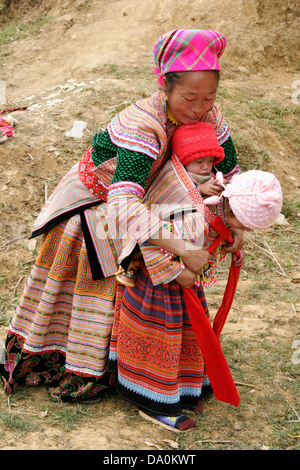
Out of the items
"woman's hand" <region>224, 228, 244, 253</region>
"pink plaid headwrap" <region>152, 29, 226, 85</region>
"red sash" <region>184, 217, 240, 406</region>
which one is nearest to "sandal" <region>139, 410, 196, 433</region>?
"red sash" <region>184, 217, 240, 406</region>

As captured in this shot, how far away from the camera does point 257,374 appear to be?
3.09 metres

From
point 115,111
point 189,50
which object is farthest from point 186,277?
point 115,111

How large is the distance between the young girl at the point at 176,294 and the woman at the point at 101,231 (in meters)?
0.08

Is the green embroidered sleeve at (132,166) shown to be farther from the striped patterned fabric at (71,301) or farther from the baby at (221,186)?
the striped patterned fabric at (71,301)

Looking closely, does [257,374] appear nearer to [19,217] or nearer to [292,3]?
[19,217]

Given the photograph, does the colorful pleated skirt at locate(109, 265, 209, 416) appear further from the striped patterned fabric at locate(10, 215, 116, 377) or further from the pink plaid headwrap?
the pink plaid headwrap

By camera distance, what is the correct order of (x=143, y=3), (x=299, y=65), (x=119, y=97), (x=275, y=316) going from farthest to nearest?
(x=143, y=3)
(x=299, y=65)
(x=119, y=97)
(x=275, y=316)

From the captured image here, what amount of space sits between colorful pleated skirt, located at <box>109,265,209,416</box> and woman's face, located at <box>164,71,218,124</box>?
2.45ft

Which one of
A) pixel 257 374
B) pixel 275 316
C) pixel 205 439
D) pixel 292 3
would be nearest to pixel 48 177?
pixel 275 316

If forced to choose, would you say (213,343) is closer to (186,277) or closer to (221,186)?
(186,277)

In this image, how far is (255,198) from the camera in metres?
2.09

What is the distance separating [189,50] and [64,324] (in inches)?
60.9

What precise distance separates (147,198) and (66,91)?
4.19 m

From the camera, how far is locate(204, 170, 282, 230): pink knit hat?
209cm
